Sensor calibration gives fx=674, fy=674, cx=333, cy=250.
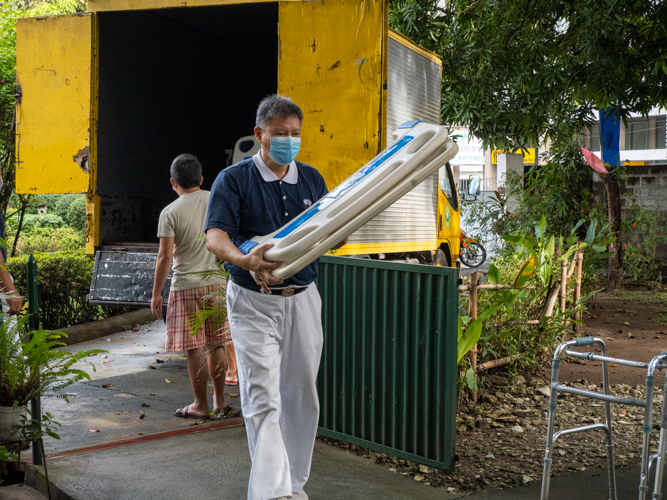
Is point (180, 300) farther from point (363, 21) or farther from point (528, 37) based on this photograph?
point (528, 37)

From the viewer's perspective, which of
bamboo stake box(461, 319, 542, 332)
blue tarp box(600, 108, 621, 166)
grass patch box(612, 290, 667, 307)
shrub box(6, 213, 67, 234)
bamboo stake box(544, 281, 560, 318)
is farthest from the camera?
shrub box(6, 213, 67, 234)

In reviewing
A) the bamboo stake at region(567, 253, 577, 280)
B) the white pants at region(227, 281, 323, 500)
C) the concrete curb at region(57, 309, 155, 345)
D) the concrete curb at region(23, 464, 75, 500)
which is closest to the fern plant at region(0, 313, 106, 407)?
A: the concrete curb at region(23, 464, 75, 500)

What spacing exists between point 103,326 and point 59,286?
0.67 metres

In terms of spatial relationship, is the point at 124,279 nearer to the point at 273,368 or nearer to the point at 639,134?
the point at 273,368

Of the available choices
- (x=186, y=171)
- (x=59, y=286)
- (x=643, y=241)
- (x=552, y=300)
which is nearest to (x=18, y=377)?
(x=186, y=171)

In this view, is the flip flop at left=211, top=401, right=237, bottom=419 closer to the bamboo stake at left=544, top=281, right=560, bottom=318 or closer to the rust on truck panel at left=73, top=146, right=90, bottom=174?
the rust on truck panel at left=73, top=146, right=90, bottom=174

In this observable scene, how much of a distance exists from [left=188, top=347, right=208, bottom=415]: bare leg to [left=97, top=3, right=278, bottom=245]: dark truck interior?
2021 millimetres

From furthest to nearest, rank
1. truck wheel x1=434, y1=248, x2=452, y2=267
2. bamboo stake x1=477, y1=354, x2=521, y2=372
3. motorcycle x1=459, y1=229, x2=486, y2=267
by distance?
motorcycle x1=459, y1=229, x2=486, y2=267 < truck wheel x1=434, y1=248, x2=452, y2=267 < bamboo stake x1=477, y1=354, x2=521, y2=372

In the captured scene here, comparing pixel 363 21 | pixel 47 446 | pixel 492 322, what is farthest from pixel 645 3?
pixel 47 446

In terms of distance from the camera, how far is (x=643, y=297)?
11.3 m

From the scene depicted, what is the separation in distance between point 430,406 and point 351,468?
582mm

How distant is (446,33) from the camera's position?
9711mm

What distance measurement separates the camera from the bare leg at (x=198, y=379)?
186 inches

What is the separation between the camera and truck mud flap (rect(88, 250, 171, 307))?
6.13 meters
